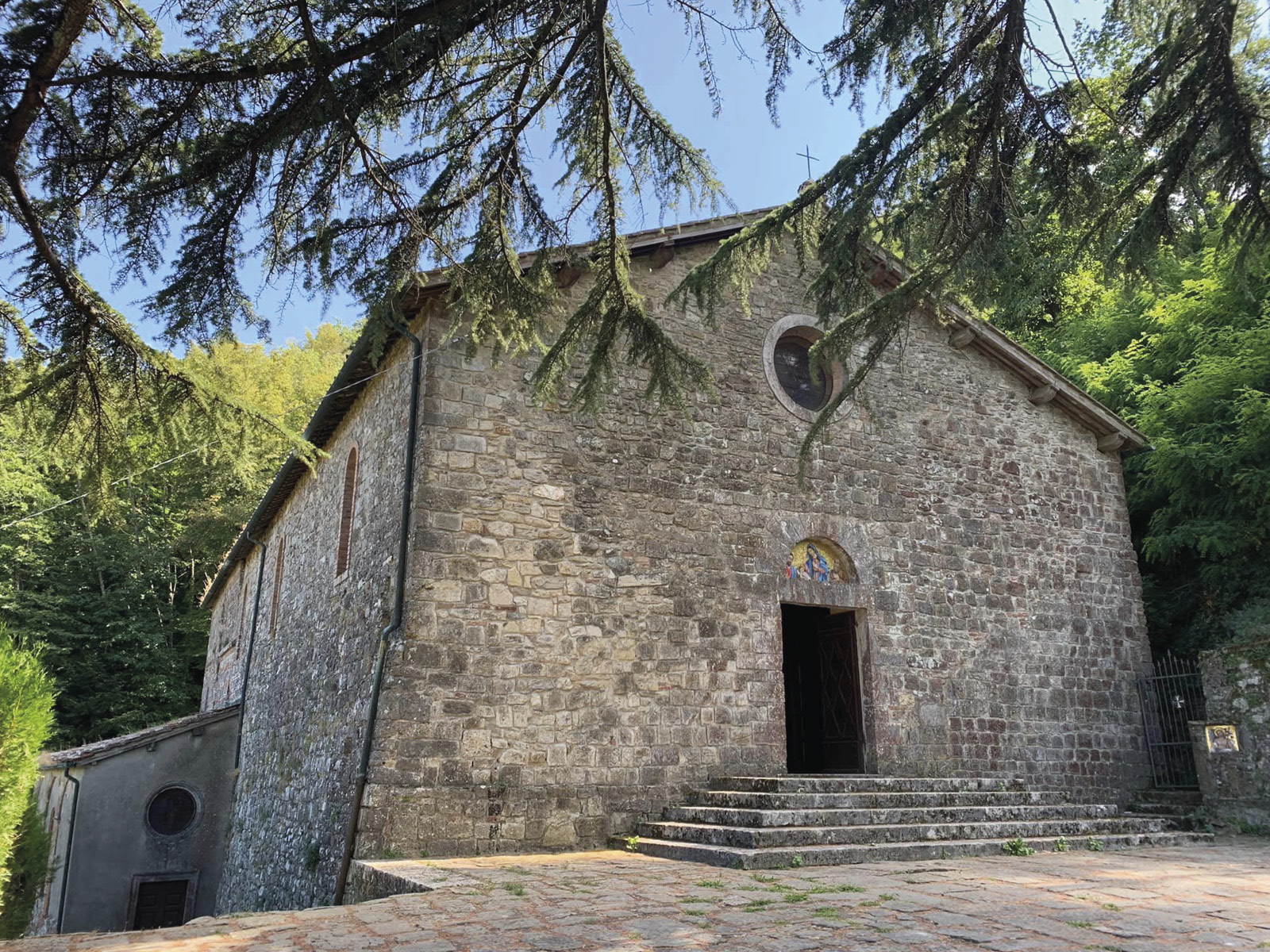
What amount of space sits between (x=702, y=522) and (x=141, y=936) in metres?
6.05

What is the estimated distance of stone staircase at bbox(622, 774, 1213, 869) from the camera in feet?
22.5

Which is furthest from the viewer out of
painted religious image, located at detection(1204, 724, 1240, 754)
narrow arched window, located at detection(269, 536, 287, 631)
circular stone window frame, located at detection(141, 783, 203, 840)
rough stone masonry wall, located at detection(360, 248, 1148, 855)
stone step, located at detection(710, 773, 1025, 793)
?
narrow arched window, located at detection(269, 536, 287, 631)

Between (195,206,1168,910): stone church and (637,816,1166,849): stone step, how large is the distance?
843 mm

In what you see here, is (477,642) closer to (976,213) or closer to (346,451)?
(346,451)

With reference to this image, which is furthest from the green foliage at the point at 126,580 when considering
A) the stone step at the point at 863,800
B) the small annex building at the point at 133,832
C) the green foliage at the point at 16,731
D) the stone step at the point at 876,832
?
the stone step at the point at 876,832

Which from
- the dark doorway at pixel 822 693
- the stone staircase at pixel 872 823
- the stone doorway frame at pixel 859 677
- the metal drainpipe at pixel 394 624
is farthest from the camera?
the dark doorway at pixel 822 693

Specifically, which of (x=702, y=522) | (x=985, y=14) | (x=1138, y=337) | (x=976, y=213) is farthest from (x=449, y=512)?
(x=1138, y=337)

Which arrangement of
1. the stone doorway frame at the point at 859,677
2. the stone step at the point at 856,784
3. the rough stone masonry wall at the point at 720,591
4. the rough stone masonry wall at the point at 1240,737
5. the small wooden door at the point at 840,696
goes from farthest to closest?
the small wooden door at the point at 840,696 → the stone doorway frame at the point at 859,677 → the rough stone masonry wall at the point at 1240,737 → the stone step at the point at 856,784 → the rough stone masonry wall at the point at 720,591

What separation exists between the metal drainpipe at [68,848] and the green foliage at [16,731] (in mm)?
8253

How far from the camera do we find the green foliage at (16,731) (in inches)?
200

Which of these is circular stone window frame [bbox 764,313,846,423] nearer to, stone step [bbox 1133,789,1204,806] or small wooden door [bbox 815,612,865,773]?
small wooden door [bbox 815,612,865,773]

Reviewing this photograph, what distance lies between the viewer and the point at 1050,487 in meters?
11.8

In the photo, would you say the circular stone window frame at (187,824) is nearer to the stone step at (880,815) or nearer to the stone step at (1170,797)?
the stone step at (880,815)

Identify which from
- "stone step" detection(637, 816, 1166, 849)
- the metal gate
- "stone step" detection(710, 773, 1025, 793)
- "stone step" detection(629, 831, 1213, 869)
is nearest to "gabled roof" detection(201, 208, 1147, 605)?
the metal gate
